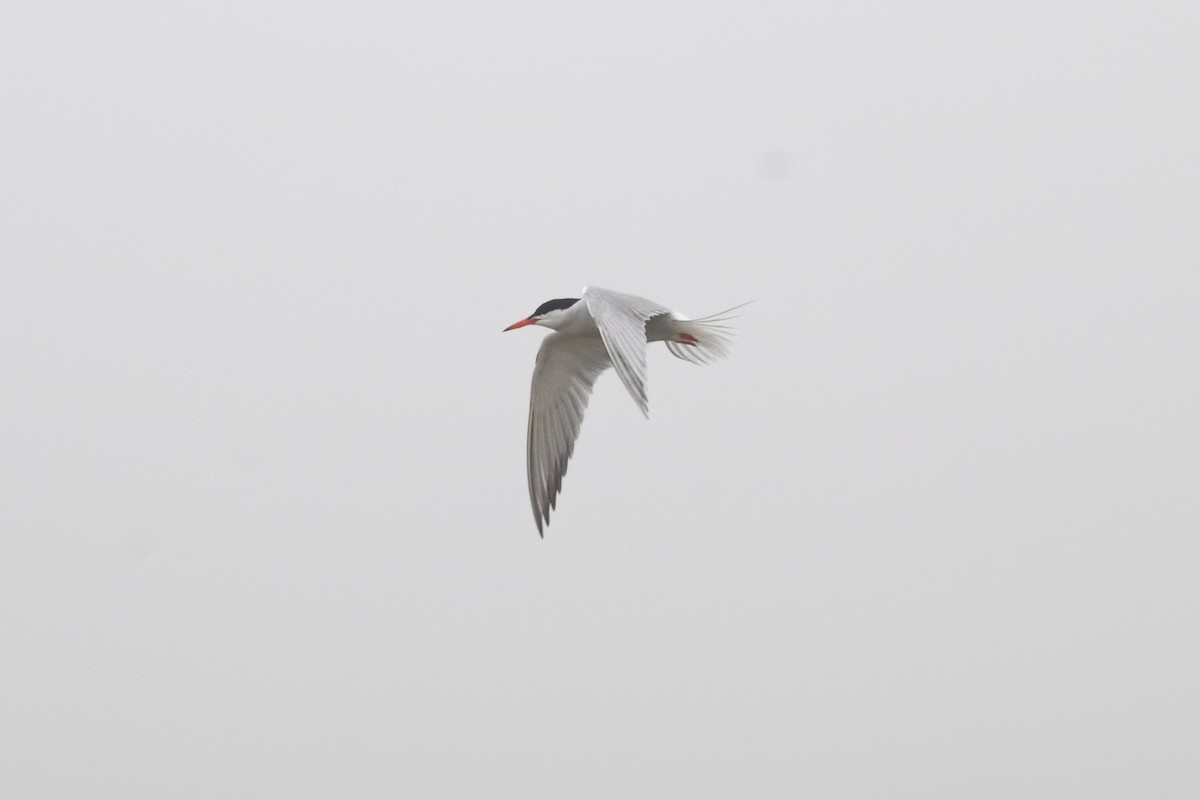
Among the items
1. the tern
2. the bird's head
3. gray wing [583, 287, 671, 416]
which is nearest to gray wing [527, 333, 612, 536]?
the tern

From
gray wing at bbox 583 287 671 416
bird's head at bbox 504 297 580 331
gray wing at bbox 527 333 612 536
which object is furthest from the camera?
gray wing at bbox 527 333 612 536

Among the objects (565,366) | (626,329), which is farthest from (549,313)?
(626,329)

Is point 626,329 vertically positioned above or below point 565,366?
below

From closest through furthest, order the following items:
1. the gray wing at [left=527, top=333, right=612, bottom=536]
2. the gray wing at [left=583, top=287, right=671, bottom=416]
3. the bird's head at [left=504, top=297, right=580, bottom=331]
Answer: the gray wing at [left=583, top=287, right=671, bottom=416]
the bird's head at [left=504, top=297, right=580, bottom=331]
the gray wing at [left=527, top=333, right=612, bottom=536]

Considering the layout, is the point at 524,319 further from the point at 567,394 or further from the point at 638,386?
the point at 638,386

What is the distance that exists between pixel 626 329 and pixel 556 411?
1.19 meters

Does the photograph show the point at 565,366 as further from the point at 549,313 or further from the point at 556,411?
the point at 549,313

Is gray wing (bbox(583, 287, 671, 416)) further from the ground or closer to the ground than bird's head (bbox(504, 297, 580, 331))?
closer to the ground

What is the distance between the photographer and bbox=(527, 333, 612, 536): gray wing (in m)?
5.01

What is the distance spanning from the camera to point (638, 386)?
3.51m

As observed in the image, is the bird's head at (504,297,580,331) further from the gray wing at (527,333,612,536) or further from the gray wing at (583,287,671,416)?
the gray wing at (527,333,612,536)

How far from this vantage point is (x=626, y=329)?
3.94 meters

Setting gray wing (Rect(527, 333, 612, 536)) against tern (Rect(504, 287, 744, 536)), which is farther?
gray wing (Rect(527, 333, 612, 536))

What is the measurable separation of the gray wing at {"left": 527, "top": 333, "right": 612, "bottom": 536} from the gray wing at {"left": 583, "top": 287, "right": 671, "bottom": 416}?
2.04ft
